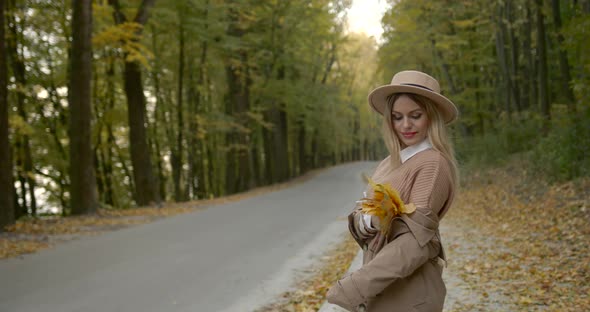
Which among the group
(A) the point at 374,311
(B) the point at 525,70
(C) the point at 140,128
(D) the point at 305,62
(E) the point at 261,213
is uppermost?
(D) the point at 305,62

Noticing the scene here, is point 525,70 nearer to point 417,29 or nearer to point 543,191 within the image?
point 417,29

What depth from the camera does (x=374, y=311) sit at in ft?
7.38

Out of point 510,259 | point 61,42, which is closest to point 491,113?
point 510,259

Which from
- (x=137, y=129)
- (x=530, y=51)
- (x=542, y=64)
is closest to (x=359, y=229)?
(x=137, y=129)

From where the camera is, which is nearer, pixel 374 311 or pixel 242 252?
pixel 374 311

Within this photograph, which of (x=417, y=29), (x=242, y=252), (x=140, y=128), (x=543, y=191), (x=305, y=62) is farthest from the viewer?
(x=305, y=62)

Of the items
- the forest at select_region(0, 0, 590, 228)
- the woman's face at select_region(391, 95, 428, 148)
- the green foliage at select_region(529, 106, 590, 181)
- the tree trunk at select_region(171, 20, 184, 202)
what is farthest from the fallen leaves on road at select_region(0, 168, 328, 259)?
the green foliage at select_region(529, 106, 590, 181)

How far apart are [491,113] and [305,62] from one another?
38.7 feet

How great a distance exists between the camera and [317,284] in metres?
6.89

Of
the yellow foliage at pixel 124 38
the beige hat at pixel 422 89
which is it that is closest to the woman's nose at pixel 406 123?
the beige hat at pixel 422 89

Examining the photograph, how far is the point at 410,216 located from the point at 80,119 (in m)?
14.2

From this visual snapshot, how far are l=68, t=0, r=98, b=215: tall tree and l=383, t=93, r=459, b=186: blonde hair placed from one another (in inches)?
541

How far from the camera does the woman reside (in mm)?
2129

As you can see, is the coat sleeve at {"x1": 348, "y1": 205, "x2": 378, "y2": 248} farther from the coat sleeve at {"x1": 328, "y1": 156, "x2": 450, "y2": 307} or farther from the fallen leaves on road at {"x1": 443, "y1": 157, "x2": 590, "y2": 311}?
the fallen leaves on road at {"x1": 443, "y1": 157, "x2": 590, "y2": 311}
